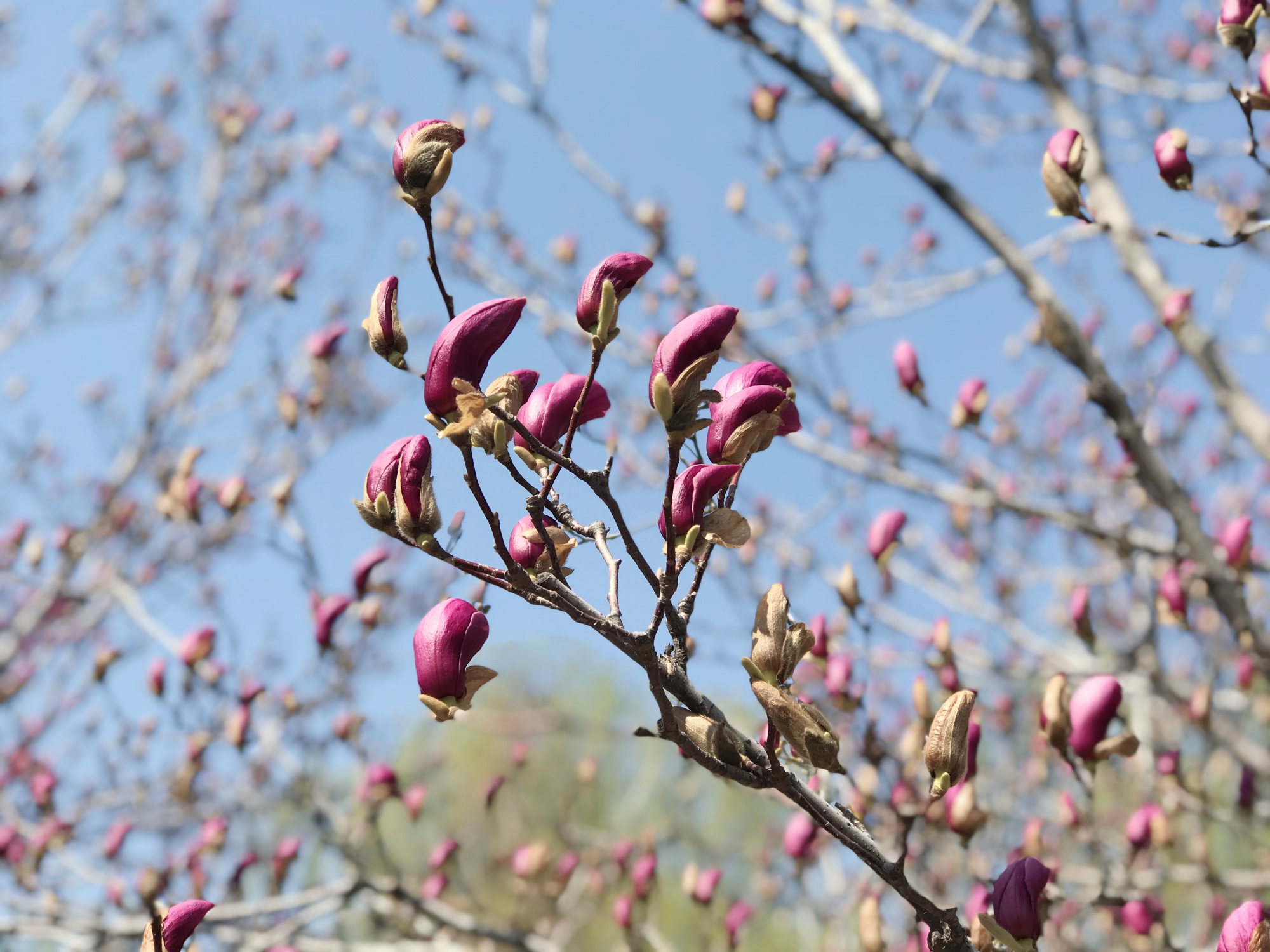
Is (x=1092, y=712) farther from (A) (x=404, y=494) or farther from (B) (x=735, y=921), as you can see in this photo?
(B) (x=735, y=921)

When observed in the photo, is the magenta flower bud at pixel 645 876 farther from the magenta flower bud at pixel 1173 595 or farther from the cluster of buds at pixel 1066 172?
the cluster of buds at pixel 1066 172

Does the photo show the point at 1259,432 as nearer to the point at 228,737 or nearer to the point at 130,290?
the point at 228,737

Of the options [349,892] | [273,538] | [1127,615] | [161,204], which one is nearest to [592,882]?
[349,892]

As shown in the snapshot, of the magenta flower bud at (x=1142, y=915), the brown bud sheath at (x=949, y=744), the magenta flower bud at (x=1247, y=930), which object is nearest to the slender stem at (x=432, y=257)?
the brown bud sheath at (x=949, y=744)

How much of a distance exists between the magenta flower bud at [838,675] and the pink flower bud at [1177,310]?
1.27 meters

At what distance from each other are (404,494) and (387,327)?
0.57 ft

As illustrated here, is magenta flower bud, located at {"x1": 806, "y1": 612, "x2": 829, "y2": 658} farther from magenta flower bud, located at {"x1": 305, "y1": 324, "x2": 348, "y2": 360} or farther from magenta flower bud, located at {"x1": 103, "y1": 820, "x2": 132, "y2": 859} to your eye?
magenta flower bud, located at {"x1": 103, "y1": 820, "x2": 132, "y2": 859}

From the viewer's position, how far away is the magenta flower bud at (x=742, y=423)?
0.91 meters

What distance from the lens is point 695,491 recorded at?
2.88 feet

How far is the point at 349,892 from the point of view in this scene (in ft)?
7.46

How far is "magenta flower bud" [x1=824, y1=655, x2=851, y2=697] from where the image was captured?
1.76 m

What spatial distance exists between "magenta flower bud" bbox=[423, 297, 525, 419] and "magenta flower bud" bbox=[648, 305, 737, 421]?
15 cm

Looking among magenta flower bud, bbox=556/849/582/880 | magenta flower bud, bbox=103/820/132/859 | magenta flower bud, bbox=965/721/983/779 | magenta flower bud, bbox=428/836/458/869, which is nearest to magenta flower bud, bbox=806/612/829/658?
magenta flower bud, bbox=965/721/983/779

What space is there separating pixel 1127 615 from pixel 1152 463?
416cm
